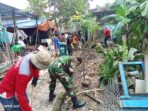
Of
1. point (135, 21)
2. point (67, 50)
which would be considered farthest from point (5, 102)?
point (67, 50)

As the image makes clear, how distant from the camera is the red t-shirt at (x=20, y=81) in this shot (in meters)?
3.86

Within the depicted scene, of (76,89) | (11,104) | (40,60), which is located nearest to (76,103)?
(76,89)

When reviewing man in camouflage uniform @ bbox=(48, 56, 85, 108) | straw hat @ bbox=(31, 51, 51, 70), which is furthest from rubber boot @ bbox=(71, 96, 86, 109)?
straw hat @ bbox=(31, 51, 51, 70)

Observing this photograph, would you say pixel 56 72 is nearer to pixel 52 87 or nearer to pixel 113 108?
pixel 52 87

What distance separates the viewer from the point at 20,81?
12.6 ft

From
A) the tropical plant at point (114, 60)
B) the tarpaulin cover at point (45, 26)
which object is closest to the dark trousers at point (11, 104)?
the tropical plant at point (114, 60)

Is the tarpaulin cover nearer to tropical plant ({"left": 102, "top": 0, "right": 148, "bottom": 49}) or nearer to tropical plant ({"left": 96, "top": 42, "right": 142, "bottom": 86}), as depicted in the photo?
tropical plant ({"left": 96, "top": 42, "right": 142, "bottom": 86})

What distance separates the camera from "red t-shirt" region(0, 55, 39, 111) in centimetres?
386

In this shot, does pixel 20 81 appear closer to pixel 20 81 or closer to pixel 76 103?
pixel 20 81

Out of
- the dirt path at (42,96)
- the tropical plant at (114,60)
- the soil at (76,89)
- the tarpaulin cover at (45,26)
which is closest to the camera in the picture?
the soil at (76,89)

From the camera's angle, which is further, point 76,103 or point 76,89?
point 76,89

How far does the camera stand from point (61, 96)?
6.17 metres

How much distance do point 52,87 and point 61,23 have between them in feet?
57.4

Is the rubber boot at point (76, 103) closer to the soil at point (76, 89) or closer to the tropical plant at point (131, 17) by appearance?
the soil at point (76, 89)
